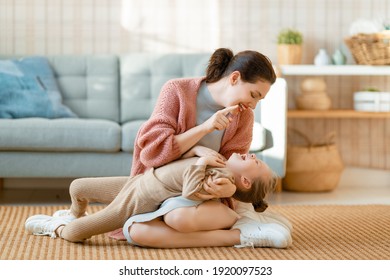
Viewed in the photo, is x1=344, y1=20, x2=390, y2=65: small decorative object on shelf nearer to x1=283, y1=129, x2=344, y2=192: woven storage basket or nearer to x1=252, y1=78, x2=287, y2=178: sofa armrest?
x1=283, y1=129, x2=344, y2=192: woven storage basket

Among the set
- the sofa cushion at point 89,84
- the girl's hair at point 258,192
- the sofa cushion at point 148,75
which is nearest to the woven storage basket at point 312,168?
the sofa cushion at point 148,75

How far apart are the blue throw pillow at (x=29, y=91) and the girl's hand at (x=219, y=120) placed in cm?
167

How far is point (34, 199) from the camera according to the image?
12.9 ft

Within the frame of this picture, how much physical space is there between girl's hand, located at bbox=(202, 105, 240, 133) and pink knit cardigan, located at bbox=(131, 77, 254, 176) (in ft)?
0.42

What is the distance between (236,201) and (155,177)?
349 mm

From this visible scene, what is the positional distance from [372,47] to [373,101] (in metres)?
0.31

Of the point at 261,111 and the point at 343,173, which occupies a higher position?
the point at 261,111

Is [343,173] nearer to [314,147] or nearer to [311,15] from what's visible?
[314,147]

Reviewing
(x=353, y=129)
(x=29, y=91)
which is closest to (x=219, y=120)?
(x=29, y=91)

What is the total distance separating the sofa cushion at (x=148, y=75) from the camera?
4117 mm

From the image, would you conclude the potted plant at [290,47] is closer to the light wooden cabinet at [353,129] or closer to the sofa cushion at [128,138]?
the light wooden cabinet at [353,129]

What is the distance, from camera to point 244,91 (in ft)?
7.95

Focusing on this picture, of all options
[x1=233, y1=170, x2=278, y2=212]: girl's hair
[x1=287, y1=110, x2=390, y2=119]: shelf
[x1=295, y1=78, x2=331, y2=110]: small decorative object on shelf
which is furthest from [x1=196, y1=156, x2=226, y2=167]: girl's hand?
[x1=295, y1=78, x2=331, y2=110]: small decorative object on shelf
